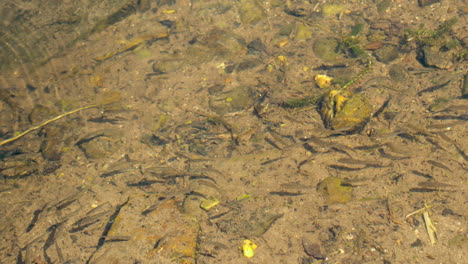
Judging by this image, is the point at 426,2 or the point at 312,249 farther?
the point at 426,2

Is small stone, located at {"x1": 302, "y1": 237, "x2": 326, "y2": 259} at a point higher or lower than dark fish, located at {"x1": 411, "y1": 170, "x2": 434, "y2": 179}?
lower

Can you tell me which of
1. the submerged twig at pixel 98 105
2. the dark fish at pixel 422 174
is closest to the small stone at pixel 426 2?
the dark fish at pixel 422 174

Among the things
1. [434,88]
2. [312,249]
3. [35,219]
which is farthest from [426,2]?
[35,219]

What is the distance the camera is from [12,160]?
4141 mm

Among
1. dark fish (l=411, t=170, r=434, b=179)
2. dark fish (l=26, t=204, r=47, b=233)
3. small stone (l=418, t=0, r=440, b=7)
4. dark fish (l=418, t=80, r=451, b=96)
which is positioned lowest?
dark fish (l=411, t=170, r=434, b=179)

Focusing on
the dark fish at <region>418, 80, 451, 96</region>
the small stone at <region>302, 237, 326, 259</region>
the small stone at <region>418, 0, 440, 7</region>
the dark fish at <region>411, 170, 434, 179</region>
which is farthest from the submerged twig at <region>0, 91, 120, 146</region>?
the small stone at <region>418, 0, 440, 7</region>

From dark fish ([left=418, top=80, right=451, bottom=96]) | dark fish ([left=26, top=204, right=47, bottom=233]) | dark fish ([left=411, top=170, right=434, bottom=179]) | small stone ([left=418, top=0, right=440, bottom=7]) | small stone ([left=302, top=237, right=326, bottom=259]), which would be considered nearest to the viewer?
small stone ([left=302, top=237, right=326, bottom=259])

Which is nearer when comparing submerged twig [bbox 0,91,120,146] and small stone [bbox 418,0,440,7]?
submerged twig [bbox 0,91,120,146]

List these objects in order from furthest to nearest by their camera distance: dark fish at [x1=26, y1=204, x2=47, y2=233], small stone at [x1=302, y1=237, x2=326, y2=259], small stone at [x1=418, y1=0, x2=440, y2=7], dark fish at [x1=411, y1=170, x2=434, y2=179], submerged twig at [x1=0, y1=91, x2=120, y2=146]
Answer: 1. small stone at [x1=418, y1=0, x2=440, y2=7]
2. submerged twig at [x1=0, y1=91, x2=120, y2=146]
3. dark fish at [x1=26, y1=204, x2=47, y2=233]
4. dark fish at [x1=411, y1=170, x2=434, y2=179]
5. small stone at [x1=302, y1=237, x2=326, y2=259]

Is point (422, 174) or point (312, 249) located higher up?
point (422, 174)

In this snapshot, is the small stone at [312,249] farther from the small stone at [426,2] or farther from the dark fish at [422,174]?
the small stone at [426,2]

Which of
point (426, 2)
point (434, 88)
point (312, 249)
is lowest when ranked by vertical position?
point (312, 249)

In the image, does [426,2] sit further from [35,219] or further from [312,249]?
[35,219]

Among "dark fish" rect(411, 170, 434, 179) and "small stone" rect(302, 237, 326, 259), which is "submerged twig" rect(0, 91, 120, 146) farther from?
"dark fish" rect(411, 170, 434, 179)
